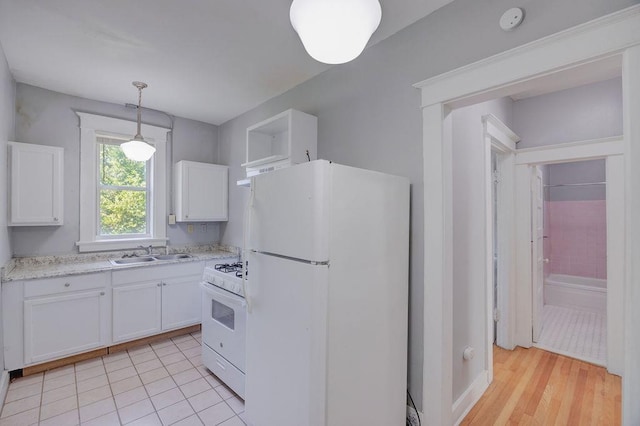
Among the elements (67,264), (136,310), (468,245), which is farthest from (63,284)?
(468,245)

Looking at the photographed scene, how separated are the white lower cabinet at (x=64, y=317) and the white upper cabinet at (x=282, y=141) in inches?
75.6

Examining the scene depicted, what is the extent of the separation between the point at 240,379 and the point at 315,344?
1158mm

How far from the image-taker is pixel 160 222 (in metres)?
3.73

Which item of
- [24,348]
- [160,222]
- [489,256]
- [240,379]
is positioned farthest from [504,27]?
[24,348]

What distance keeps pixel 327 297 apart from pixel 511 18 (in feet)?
5.49

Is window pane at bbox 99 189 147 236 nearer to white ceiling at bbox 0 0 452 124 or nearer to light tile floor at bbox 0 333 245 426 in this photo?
white ceiling at bbox 0 0 452 124

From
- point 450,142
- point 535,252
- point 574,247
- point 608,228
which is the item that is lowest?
point 574,247

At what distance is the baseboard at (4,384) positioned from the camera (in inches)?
84.5

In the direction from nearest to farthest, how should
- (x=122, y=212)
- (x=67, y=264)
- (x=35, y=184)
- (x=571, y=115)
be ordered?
(x=35, y=184)
(x=571, y=115)
(x=67, y=264)
(x=122, y=212)

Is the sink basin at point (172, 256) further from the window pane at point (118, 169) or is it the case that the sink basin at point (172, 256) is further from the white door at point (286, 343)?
the white door at point (286, 343)

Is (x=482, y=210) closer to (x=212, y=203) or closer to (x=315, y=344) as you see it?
(x=315, y=344)

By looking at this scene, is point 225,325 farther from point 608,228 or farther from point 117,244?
point 608,228

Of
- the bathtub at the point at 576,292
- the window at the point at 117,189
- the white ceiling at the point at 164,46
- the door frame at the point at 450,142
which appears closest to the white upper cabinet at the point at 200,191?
the window at the point at 117,189

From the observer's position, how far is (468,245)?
7.16ft
